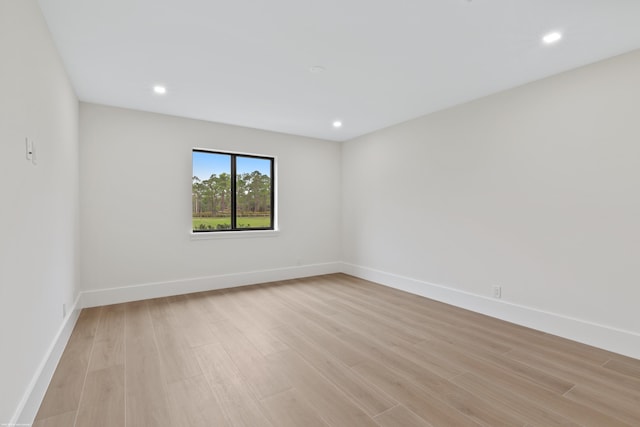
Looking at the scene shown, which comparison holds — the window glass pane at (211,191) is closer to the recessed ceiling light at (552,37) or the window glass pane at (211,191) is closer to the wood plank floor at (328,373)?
the wood plank floor at (328,373)

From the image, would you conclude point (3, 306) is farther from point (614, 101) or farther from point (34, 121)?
point (614, 101)

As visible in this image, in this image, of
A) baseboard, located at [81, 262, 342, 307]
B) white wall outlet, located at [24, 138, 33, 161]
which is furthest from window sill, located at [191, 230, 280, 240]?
white wall outlet, located at [24, 138, 33, 161]

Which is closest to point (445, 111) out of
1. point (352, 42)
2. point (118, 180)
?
point (352, 42)

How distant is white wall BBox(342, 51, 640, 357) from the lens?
8.30 feet

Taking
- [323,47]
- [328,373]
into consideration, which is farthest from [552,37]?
[328,373]

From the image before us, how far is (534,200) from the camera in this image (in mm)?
3039

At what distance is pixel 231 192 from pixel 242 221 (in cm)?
50

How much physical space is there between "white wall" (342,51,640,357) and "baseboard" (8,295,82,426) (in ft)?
12.8

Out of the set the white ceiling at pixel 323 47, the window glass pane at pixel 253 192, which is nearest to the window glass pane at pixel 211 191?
the window glass pane at pixel 253 192

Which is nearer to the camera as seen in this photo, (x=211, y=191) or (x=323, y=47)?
(x=323, y=47)

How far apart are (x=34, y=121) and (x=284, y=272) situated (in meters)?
3.78

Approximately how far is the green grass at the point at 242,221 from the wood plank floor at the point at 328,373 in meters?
1.42

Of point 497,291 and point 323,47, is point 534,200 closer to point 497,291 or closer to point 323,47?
point 497,291

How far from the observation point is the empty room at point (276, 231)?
184 centimetres
